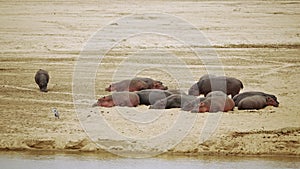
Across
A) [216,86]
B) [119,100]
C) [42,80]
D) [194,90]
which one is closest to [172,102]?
[119,100]

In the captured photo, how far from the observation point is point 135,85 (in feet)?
37.9

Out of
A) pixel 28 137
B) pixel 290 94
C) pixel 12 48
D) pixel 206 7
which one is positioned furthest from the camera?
pixel 206 7

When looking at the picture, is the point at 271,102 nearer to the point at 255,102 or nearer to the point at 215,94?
the point at 255,102

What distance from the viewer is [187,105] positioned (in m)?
10.4

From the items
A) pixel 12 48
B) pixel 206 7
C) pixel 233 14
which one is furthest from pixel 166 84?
pixel 206 7

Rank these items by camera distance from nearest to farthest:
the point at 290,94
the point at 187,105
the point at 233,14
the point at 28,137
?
the point at 28,137, the point at 187,105, the point at 290,94, the point at 233,14

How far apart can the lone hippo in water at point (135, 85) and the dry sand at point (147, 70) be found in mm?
227

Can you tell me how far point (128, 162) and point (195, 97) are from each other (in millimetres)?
2399

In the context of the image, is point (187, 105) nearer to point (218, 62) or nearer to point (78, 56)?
point (218, 62)

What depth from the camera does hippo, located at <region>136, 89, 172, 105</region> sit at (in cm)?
1078

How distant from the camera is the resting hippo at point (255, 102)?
10.5 metres

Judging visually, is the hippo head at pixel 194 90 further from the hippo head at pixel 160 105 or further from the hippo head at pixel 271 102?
the hippo head at pixel 271 102

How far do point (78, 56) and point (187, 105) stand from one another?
5.58 m

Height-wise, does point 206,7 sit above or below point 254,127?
above
